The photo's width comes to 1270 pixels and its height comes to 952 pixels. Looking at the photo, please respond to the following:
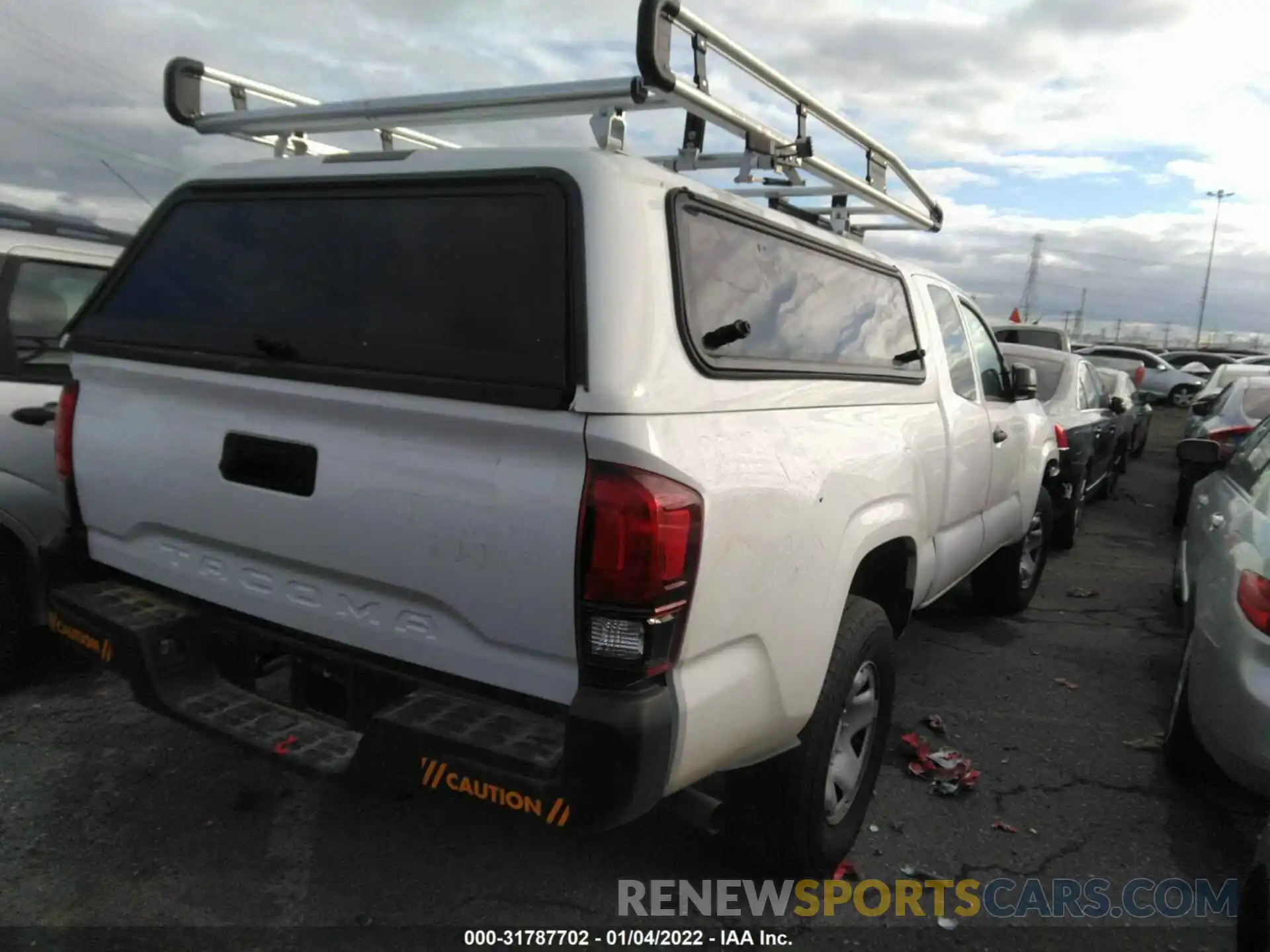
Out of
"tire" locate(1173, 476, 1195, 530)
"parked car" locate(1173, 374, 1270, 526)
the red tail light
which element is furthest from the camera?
"tire" locate(1173, 476, 1195, 530)

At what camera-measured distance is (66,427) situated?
2.95 meters

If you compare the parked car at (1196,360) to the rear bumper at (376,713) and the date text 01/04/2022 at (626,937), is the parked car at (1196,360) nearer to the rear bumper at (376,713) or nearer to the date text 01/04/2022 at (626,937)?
the date text 01/04/2022 at (626,937)

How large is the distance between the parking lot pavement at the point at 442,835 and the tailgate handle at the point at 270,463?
0.72 m

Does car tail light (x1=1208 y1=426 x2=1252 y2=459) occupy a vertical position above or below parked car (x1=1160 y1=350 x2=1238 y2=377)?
above

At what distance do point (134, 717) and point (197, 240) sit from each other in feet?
6.54

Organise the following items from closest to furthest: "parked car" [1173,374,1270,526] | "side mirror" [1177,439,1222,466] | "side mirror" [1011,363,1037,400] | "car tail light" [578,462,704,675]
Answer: "car tail light" [578,462,704,675], "side mirror" [1177,439,1222,466], "side mirror" [1011,363,1037,400], "parked car" [1173,374,1270,526]

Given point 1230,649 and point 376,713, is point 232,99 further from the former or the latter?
point 1230,649

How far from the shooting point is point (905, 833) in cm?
337

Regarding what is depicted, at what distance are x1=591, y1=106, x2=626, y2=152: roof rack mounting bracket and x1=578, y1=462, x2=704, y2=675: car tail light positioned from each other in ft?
3.25

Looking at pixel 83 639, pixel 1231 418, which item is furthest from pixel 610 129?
pixel 1231 418

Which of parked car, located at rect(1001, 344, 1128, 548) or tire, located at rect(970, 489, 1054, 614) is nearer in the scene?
tire, located at rect(970, 489, 1054, 614)

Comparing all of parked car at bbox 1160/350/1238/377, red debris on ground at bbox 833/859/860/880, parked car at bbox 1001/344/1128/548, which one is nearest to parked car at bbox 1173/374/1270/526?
parked car at bbox 1001/344/1128/548

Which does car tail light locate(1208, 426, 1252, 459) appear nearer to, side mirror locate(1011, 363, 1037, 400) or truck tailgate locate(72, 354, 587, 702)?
side mirror locate(1011, 363, 1037, 400)

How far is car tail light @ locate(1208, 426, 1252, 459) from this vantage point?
7.77 metres
